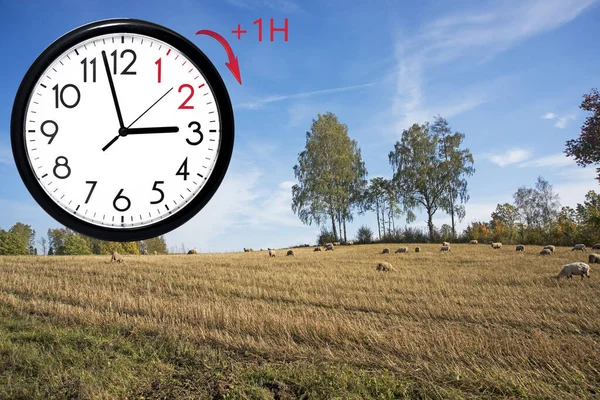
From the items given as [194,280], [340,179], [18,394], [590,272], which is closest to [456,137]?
[340,179]

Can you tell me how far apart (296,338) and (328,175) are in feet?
116

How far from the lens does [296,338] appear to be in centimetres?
746

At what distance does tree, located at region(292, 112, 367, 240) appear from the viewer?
4266 centimetres

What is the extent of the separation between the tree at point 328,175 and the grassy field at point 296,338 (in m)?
29.4

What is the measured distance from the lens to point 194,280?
13297 millimetres

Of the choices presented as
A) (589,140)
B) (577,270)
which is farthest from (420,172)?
(577,270)

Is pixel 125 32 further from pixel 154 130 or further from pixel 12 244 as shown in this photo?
pixel 12 244

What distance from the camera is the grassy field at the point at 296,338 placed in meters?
5.62

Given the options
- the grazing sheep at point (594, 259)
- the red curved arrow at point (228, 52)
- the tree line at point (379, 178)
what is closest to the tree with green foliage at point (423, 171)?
the tree line at point (379, 178)

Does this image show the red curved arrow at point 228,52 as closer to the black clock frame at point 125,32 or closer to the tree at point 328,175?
the black clock frame at point 125,32

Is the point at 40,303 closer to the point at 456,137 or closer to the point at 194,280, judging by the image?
the point at 194,280

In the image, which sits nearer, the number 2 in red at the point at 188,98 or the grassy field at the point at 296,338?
the number 2 in red at the point at 188,98

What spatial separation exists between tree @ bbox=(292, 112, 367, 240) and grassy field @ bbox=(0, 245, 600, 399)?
29368 mm

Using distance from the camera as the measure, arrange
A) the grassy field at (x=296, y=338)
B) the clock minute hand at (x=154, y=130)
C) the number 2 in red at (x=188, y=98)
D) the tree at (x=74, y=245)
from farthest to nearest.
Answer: the tree at (x=74, y=245), the grassy field at (x=296, y=338), the number 2 in red at (x=188, y=98), the clock minute hand at (x=154, y=130)
